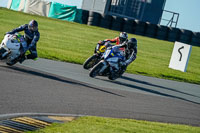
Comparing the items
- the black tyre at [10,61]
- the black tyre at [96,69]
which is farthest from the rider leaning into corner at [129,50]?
the black tyre at [10,61]

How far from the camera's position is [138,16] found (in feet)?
180

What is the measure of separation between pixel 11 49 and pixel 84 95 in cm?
270

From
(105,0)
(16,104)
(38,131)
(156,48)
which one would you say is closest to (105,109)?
(16,104)

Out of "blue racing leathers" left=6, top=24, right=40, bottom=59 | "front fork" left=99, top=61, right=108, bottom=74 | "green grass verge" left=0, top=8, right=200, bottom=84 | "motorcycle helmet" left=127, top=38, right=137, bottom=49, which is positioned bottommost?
"green grass verge" left=0, top=8, right=200, bottom=84

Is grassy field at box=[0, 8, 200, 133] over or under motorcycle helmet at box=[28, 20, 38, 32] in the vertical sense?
under

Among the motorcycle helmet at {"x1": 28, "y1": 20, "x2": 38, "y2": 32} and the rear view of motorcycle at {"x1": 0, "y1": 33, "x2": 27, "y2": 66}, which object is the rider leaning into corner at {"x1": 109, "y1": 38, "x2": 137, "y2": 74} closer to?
the motorcycle helmet at {"x1": 28, "y1": 20, "x2": 38, "y2": 32}

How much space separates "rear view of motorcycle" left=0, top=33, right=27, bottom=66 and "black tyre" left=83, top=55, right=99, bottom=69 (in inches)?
110

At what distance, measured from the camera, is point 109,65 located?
41.4ft

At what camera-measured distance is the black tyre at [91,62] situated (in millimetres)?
13589

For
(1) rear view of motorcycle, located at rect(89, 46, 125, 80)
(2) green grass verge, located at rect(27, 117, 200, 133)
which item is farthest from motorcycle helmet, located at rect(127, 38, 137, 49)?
(2) green grass verge, located at rect(27, 117, 200, 133)

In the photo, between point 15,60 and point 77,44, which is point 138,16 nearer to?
point 77,44

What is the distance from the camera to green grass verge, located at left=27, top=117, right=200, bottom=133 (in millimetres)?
6425

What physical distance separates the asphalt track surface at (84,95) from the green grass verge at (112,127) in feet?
1.83

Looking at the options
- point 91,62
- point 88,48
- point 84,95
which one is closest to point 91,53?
point 88,48
